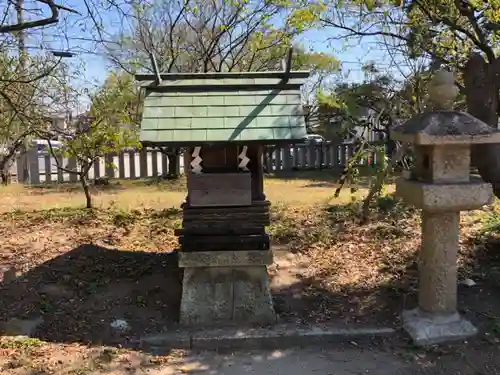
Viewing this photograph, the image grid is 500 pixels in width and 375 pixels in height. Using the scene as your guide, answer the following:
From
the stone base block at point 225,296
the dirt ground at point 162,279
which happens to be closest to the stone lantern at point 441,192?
the dirt ground at point 162,279

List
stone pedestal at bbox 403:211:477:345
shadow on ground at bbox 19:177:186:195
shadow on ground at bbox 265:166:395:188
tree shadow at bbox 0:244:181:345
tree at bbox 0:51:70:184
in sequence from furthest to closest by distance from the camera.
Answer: shadow on ground at bbox 265:166:395:188, shadow on ground at bbox 19:177:186:195, tree at bbox 0:51:70:184, tree shadow at bbox 0:244:181:345, stone pedestal at bbox 403:211:477:345

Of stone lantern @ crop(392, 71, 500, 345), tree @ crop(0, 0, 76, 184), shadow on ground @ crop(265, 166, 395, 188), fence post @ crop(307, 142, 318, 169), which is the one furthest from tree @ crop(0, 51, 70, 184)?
fence post @ crop(307, 142, 318, 169)

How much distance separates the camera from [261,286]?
520 cm

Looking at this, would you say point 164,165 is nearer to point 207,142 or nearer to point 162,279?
point 162,279

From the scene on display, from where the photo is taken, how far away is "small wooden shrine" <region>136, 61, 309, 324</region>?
190 inches

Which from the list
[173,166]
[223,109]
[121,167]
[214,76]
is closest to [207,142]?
[223,109]

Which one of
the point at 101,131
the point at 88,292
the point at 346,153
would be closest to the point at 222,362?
the point at 88,292

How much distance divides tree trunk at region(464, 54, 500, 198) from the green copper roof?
2.04m

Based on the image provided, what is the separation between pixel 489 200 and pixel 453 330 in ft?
4.20

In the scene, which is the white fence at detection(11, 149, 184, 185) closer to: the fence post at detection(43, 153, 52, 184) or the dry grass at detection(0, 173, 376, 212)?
the fence post at detection(43, 153, 52, 184)

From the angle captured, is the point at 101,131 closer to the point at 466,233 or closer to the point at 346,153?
the point at 466,233

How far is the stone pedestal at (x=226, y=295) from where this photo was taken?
5.15 metres

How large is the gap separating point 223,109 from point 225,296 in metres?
1.97

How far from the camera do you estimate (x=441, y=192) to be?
4.33 metres
